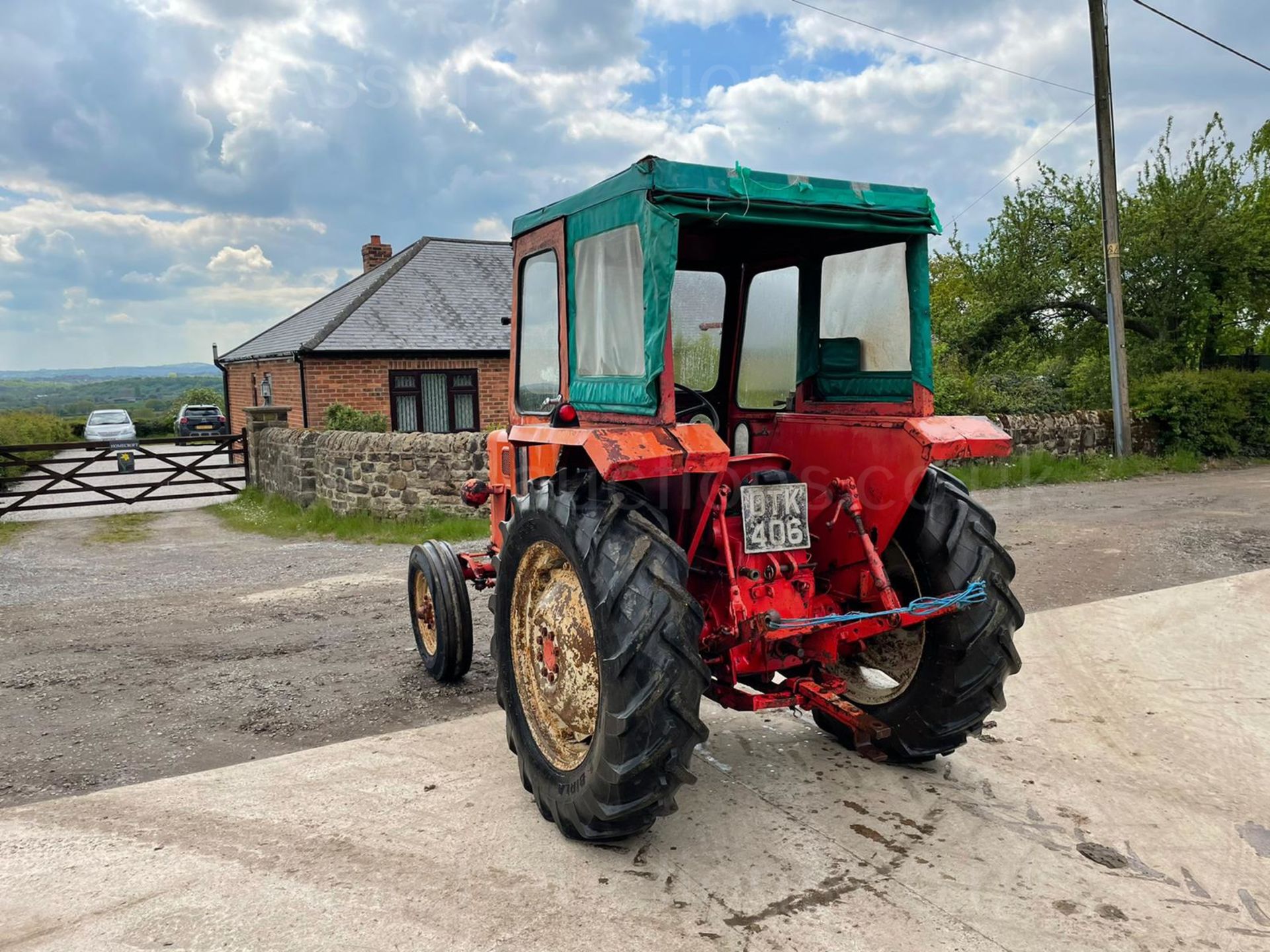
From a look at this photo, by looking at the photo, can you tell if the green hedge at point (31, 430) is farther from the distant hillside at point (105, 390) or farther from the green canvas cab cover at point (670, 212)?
the distant hillside at point (105, 390)

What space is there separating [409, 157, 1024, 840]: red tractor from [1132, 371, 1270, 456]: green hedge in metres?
14.7

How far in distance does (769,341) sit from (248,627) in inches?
189

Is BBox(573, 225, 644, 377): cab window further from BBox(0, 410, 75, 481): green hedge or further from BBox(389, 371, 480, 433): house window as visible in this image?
BBox(0, 410, 75, 481): green hedge

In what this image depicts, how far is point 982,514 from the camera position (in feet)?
12.9

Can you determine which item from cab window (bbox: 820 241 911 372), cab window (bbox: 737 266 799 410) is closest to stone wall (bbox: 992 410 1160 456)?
cab window (bbox: 737 266 799 410)

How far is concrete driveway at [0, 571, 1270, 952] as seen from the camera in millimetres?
2998

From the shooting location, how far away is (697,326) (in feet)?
15.3

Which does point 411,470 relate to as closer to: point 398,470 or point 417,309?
point 398,470

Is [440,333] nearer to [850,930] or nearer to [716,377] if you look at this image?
[716,377]

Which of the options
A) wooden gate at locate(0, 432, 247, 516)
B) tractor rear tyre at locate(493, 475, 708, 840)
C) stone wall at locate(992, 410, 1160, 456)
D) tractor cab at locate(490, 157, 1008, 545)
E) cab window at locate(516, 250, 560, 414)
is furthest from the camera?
stone wall at locate(992, 410, 1160, 456)

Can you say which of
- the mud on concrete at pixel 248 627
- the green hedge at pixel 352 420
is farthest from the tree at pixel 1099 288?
the green hedge at pixel 352 420

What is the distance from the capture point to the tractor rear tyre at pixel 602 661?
10.3 feet

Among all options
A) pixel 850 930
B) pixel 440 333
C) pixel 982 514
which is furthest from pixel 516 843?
pixel 440 333

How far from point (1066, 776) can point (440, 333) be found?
17169 millimetres
